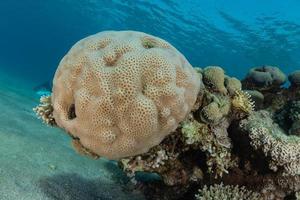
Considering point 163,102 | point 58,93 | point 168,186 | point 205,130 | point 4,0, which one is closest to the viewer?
point 163,102

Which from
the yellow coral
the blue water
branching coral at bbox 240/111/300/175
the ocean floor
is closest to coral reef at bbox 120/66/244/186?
the yellow coral

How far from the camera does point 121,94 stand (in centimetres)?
412

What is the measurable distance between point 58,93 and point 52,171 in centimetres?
273

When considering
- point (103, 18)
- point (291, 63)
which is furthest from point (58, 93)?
point (103, 18)

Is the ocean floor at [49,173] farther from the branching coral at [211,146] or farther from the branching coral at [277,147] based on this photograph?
the branching coral at [277,147]

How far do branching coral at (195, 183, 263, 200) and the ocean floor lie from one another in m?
1.89

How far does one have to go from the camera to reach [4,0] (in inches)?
2483

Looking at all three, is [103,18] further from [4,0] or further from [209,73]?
[209,73]

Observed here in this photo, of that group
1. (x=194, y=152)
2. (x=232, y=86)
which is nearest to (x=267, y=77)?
(x=232, y=86)

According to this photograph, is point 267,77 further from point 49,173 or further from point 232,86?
point 49,173

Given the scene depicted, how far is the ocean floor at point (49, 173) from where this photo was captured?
220 inches

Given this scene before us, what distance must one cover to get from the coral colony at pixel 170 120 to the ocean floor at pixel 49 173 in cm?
115

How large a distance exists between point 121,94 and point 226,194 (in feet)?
7.97

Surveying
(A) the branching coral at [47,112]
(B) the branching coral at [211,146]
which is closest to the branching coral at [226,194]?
(B) the branching coral at [211,146]
